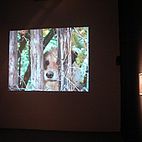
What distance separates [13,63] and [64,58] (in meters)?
1.30

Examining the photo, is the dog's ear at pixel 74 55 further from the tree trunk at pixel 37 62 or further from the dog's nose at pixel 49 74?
the tree trunk at pixel 37 62

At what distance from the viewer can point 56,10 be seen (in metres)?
7.16

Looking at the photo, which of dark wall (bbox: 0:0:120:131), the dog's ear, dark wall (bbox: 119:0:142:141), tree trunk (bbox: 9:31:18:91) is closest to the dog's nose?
dark wall (bbox: 0:0:120:131)

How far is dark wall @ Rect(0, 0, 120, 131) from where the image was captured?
269 inches

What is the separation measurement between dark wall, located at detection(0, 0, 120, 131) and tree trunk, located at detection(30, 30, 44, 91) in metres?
0.22

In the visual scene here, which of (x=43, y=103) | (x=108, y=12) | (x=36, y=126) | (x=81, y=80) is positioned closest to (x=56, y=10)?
(x=108, y=12)

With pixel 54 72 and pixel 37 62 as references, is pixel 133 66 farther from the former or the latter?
pixel 37 62

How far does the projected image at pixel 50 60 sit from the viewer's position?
6926 millimetres

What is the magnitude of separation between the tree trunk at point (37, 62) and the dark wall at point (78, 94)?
0.22 metres

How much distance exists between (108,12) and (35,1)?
182 centimetres

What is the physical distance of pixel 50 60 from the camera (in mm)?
7066

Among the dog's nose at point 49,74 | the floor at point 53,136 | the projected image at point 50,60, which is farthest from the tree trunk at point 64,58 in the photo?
the floor at point 53,136

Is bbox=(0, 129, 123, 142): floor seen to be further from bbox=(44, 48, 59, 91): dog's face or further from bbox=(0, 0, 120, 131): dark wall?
bbox=(44, 48, 59, 91): dog's face

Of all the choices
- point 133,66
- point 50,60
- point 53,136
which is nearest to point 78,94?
point 50,60
